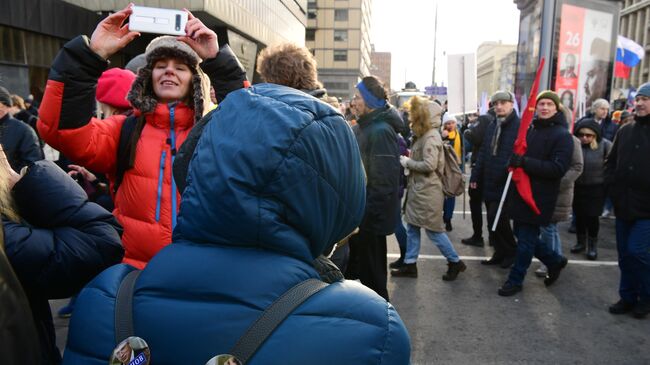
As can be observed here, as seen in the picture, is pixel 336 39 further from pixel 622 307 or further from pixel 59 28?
pixel 622 307

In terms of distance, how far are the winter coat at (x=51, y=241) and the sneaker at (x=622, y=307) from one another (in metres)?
4.49

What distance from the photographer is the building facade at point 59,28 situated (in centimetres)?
1493

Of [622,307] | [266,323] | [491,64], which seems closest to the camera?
[266,323]

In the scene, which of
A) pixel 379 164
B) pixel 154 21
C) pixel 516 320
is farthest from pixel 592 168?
pixel 154 21

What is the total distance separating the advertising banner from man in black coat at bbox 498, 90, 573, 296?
21.7 feet

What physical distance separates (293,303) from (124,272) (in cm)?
40

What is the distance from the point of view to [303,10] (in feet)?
166

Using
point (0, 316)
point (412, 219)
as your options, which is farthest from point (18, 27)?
point (0, 316)

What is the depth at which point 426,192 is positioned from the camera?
18.0ft

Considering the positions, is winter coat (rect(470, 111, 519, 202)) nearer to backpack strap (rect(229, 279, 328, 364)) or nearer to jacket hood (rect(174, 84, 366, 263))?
jacket hood (rect(174, 84, 366, 263))

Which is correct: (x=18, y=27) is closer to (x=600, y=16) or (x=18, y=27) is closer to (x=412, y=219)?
(x=412, y=219)

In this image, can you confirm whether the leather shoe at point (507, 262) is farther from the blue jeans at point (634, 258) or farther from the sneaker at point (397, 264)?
the blue jeans at point (634, 258)

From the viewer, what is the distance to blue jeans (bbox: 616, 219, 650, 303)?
427 cm

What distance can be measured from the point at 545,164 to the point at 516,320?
1441mm
